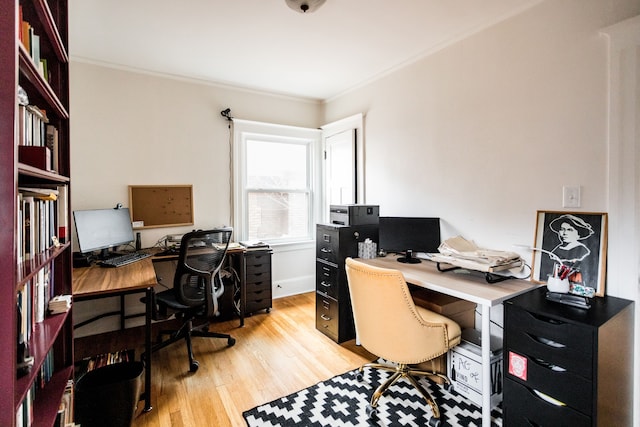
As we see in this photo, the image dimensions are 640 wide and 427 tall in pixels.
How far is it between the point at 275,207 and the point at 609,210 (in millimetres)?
3184

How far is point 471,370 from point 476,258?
707 millimetres

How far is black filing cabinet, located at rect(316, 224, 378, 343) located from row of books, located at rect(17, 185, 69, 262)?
6.07 feet

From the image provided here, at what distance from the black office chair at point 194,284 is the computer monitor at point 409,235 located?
4.54 feet

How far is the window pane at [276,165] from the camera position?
3854mm

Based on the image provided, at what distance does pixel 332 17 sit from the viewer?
2229 mm

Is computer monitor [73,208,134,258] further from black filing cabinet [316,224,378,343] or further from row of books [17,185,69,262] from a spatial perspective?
black filing cabinet [316,224,378,343]

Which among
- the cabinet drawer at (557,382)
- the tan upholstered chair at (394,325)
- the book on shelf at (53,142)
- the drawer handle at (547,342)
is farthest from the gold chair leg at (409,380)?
the book on shelf at (53,142)

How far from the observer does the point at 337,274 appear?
107 inches

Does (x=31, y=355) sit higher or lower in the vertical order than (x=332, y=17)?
lower

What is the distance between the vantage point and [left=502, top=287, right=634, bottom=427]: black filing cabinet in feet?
4.35

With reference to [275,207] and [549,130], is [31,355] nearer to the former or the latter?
[549,130]

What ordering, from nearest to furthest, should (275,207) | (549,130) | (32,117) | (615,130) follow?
(32,117)
(615,130)
(549,130)
(275,207)

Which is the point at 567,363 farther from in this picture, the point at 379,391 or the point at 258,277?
the point at 258,277

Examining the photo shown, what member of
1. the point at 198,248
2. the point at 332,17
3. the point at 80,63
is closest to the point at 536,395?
the point at 198,248
